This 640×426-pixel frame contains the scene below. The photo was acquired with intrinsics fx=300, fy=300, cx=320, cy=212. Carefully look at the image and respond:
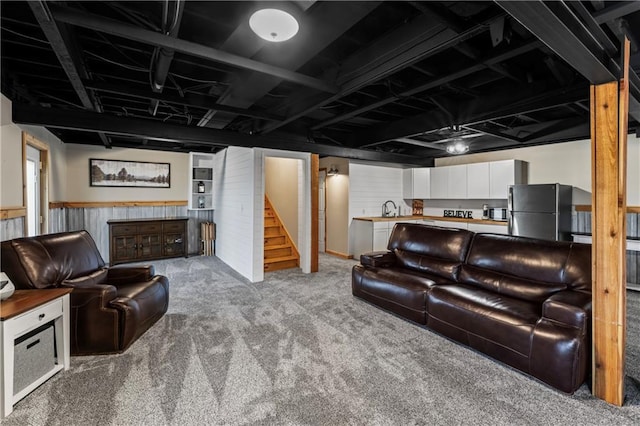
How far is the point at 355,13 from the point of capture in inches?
75.2

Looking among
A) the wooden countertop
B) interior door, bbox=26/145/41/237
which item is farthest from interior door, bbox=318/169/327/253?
interior door, bbox=26/145/41/237

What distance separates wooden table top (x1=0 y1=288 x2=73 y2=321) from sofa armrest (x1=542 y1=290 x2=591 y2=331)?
3.69 meters

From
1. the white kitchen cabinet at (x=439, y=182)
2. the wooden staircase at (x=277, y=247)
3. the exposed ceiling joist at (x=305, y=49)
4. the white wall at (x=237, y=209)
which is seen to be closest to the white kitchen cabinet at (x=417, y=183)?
the white kitchen cabinet at (x=439, y=182)

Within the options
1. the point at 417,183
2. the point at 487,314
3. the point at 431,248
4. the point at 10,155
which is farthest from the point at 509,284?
the point at 10,155

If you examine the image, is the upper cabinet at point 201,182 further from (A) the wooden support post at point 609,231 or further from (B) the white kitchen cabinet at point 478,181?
(A) the wooden support post at point 609,231

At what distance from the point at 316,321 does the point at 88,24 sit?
3.12 meters

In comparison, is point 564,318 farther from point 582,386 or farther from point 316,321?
point 316,321

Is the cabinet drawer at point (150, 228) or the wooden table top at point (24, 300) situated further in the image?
the cabinet drawer at point (150, 228)

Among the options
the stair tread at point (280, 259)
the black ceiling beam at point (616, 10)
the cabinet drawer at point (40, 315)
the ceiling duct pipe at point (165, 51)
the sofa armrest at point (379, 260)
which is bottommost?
the stair tread at point (280, 259)

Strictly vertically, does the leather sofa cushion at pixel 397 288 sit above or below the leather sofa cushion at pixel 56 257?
below

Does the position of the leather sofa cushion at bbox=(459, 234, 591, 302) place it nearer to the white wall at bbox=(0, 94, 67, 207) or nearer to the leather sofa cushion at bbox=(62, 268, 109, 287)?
the leather sofa cushion at bbox=(62, 268, 109, 287)

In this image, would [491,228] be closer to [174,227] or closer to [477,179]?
[477,179]

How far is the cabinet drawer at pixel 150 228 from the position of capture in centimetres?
603

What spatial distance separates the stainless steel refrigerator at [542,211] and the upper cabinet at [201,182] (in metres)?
6.18
